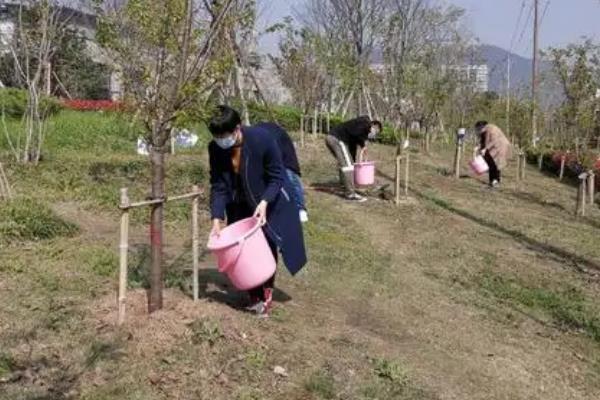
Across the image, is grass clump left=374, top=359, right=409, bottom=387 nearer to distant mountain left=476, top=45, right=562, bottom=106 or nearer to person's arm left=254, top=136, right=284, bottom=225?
person's arm left=254, top=136, right=284, bottom=225

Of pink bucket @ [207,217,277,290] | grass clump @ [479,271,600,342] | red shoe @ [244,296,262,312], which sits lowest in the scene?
grass clump @ [479,271,600,342]

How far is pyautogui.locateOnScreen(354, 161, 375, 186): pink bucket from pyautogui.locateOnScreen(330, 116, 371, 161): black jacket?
28 cm

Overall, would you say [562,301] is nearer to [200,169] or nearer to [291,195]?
[291,195]

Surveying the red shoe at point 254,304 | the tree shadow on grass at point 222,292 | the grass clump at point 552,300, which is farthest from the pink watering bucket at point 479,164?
the red shoe at point 254,304

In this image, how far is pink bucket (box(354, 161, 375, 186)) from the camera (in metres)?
10.6

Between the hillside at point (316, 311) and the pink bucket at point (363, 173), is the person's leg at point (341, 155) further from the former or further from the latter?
the hillside at point (316, 311)

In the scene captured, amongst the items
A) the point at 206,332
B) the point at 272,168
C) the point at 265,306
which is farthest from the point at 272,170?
the point at 206,332

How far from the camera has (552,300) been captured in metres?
6.86

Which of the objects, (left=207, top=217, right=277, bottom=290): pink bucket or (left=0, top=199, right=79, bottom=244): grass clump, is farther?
(left=0, top=199, right=79, bottom=244): grass clump

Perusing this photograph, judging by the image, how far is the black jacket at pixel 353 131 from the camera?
10.4 meters

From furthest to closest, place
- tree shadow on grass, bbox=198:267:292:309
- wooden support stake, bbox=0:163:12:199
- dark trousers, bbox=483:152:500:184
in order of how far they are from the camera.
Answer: dark trousers, bbox=483:152:500:184 → wooden support stake, bbox=0:163:12:199 → tree shadow on grass, bbox=198:267:292:309

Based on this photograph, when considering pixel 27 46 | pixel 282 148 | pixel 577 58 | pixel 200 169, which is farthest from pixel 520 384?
pixel 577 58

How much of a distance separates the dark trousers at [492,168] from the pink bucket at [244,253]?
32.7 feet

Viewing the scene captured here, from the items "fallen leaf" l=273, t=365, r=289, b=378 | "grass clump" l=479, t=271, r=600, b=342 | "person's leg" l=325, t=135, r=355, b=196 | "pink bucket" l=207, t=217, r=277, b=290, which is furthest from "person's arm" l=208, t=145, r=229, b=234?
"person's leg" l=325, t=135, r=355, b=196
